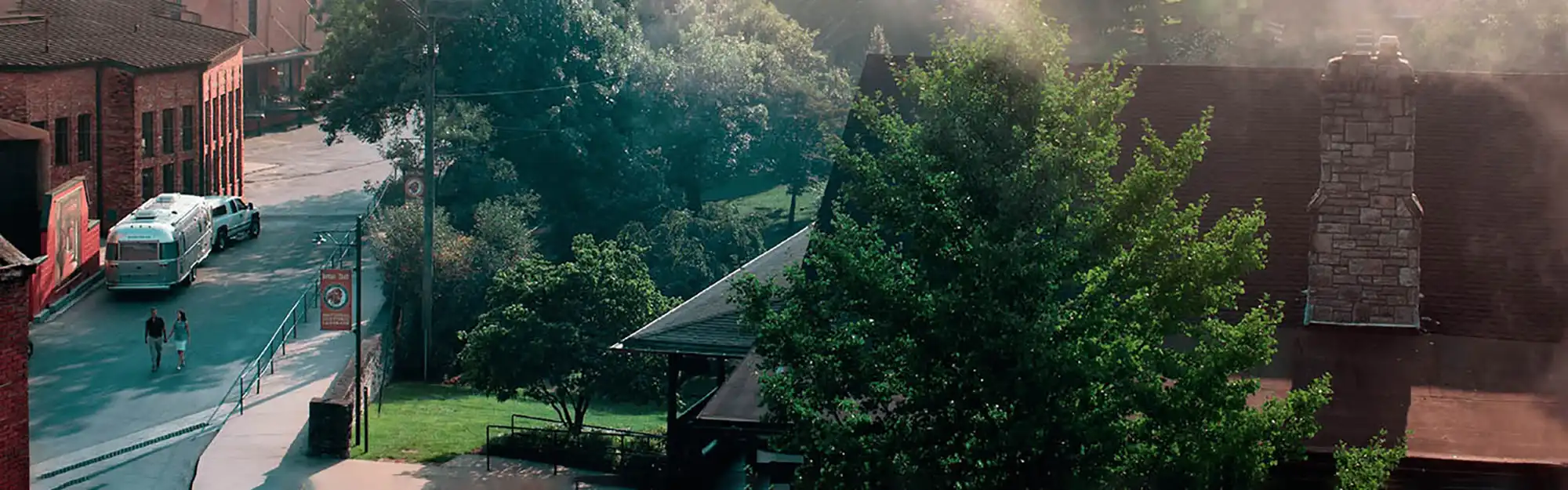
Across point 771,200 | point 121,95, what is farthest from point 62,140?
point 771,200

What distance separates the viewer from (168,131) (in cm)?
5247

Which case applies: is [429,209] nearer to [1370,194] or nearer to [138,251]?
[138,251]

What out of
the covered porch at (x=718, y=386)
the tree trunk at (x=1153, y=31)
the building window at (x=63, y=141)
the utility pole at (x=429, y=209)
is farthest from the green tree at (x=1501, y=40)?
the building window at (x=63, y=141)

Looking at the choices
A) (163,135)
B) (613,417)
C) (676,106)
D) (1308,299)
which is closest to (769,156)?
(676,106)

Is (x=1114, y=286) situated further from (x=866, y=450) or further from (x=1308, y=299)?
(x=1308, y=299)

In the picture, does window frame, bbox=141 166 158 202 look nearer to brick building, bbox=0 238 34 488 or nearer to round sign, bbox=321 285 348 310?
round sign, bbox=321 285 348 310

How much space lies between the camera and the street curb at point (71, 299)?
130ft

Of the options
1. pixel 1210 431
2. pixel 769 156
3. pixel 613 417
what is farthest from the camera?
pixel 769 156

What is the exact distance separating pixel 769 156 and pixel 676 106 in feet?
19.9

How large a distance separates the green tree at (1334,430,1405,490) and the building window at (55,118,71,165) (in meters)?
40.1

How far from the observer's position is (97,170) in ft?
162

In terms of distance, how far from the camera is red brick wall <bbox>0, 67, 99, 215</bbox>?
1748 inches

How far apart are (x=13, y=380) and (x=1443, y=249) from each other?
14016 mm

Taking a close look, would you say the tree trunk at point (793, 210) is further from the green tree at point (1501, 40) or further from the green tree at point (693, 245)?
the green tree at point (1501, 40)
